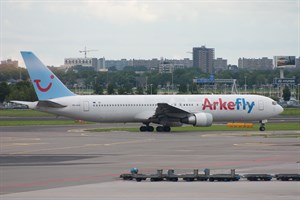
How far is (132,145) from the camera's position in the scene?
49031mm

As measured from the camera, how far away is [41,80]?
6538 centimetres

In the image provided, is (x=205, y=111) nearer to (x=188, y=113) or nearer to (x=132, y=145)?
(x=188, y=113)

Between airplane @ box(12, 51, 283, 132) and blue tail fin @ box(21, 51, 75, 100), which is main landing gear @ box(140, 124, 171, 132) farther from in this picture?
blue tail fin @ box(21, 51, 75, 100)

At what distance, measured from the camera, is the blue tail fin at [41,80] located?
6531 cm

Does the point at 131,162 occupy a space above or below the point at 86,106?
below

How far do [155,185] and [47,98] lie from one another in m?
39.5

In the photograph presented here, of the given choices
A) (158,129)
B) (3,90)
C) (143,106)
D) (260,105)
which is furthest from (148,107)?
(3,90)

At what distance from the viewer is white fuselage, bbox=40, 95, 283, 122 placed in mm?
65938

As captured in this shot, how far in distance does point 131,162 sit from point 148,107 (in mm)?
30253

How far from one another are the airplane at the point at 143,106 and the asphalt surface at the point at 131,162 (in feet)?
7.85

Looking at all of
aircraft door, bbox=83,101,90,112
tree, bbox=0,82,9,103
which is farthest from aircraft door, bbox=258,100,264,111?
tree, bbox=0,82,9,103

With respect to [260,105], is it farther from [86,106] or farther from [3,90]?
[3,90]

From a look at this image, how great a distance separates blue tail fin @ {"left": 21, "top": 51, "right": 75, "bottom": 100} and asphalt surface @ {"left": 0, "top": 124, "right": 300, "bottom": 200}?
3.34 m

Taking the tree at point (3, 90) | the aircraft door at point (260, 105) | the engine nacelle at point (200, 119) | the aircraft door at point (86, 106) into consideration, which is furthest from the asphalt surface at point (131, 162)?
the tree at point (3, 90)
